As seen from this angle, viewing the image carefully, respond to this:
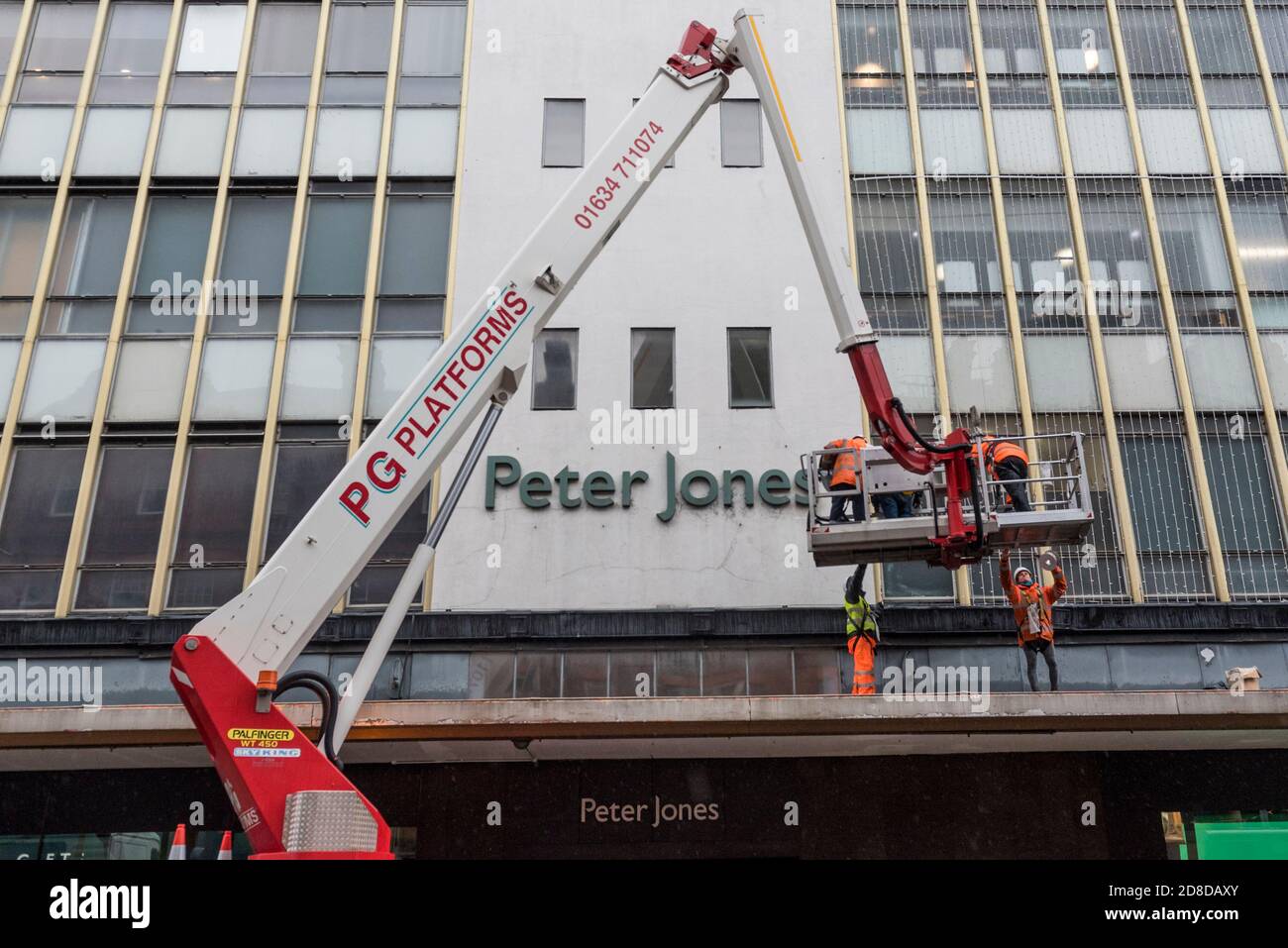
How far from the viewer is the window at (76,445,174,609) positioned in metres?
16.4

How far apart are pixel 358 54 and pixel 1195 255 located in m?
15.6

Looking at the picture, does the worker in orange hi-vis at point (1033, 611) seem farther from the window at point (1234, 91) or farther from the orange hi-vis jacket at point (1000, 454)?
the window at point (1234, 91)

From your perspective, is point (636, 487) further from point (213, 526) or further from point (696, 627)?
point (213, 526)

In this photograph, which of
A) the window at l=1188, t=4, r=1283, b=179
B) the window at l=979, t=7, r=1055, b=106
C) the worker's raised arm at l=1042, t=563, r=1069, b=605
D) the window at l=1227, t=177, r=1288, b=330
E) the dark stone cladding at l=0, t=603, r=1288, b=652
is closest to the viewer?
the worker's raised arm at l=1042, t=563, r=1069, b=605

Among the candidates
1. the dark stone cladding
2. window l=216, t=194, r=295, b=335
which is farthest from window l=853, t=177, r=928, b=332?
window l=216, t=194, r=295, b=335

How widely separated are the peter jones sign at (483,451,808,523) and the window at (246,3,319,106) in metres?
8.53

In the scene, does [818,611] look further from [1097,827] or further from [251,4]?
[251,4]

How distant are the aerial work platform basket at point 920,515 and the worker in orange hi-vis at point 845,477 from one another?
2 cm

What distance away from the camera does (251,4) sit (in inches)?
792

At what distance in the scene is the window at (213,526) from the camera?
16.4 m

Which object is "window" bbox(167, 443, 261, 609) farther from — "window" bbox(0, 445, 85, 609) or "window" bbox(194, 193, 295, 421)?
"window" bbox(0, 445, 85, 609)

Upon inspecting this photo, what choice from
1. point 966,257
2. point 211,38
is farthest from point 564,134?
point 966,257

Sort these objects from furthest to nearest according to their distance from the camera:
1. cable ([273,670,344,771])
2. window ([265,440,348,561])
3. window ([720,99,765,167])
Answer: window ([720,99,765,167]), window ([265,440,348,561]), cable ([273,670,344,771])
